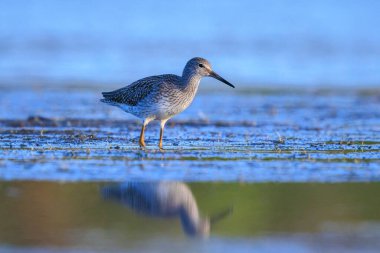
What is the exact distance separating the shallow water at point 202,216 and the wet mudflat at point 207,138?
60cm

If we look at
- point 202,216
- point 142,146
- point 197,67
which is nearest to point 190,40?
point 197,67

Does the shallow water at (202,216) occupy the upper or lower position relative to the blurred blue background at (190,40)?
lower

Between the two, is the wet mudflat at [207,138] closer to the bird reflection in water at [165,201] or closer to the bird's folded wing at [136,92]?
the bird reflection in water at [165,201]

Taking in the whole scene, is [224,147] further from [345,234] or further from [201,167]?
[345,234]

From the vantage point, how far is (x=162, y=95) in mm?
13141

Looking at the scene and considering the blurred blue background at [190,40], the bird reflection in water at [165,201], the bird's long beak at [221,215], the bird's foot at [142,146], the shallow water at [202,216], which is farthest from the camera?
the blurred blue background at [190,40]

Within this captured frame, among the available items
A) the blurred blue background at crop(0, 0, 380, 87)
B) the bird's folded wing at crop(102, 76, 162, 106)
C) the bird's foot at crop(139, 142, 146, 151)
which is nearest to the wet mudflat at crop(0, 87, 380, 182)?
the bird's foot at crop(139, 142, 146, 151)

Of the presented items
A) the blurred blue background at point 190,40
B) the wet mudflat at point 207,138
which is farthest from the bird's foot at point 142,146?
the blurred blue background at point 190,40

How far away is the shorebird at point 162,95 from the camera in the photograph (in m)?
13.1

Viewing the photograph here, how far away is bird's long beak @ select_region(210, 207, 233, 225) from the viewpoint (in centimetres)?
832

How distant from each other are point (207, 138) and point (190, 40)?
1833 cm

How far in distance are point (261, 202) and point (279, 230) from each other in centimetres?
129

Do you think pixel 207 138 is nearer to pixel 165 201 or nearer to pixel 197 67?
pixel 197 67

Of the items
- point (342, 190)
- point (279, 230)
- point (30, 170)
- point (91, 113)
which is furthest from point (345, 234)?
point (91, 113)
